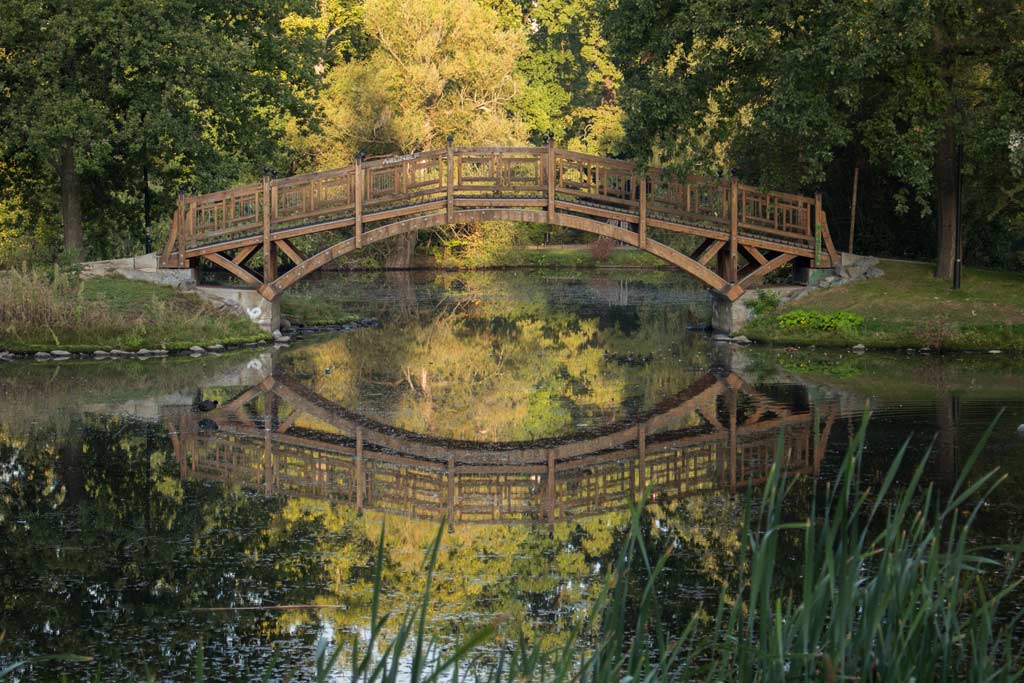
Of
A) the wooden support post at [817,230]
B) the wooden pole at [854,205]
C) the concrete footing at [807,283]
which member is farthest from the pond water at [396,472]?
the wooden pole at [854,205]

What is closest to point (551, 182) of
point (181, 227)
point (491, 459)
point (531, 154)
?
point (531, 154)

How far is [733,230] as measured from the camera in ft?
82.6

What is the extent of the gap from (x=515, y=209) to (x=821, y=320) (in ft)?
18.8

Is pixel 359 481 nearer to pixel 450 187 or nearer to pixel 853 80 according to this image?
pixel 450 187

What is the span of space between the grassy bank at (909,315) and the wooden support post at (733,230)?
37.5 inches

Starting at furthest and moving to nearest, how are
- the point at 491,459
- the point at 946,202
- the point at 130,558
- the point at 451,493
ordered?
the point at 946,202
the point at 491,459
the point at 451,493
the point at 130,558

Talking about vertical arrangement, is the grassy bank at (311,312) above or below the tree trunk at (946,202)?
below

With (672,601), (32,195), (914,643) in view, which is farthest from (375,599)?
(32,195)

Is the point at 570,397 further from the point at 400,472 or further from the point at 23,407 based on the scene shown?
the point at 23,407

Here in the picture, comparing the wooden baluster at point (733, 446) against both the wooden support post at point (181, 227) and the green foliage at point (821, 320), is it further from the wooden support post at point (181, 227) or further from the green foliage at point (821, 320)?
the wooden support post at point (181, 227)

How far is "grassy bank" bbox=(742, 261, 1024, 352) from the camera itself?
22.5 m

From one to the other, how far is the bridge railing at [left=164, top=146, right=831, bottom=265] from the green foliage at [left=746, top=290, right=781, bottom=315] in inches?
42.3

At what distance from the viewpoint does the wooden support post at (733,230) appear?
2505 cm

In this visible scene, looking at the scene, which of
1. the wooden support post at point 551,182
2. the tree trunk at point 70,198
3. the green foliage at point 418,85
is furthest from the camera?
the green foliage at point 418,85
